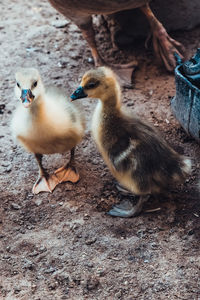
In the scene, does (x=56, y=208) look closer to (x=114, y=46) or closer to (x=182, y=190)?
(x=182, y=190)

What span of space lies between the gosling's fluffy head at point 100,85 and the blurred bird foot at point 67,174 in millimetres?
581

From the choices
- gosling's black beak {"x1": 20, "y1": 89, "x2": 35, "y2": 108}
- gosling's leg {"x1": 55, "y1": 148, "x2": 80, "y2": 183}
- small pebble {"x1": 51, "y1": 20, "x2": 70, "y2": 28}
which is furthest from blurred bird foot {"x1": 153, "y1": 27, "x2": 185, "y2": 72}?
gosling's black beak {"x1": 20, "y1": 89, "x2": 35, "y2": 108}

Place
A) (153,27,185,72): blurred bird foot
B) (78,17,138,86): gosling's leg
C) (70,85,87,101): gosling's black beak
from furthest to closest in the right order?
(153,27,185,72): blurred bird foot → (78,17,138,86): gosling's leg → (70,85,87,101): gosling's black beak

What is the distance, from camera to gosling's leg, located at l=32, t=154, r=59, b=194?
2721 millimetres

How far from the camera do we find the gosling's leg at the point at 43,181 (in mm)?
2721

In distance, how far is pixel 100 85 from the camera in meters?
2.38

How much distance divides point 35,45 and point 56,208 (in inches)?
73.5

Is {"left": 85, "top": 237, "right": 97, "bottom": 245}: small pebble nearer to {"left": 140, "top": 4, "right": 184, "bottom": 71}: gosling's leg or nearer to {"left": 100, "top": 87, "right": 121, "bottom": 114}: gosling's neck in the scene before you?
{"left": 100, "top": 87, "right": 121, "bottom": 114}: gosling's neck

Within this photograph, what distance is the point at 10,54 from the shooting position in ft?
12.7

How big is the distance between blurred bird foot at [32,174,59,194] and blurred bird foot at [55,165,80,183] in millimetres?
31

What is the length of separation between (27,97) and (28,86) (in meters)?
0.08

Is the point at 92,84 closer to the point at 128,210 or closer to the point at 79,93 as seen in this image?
the point at 79,93

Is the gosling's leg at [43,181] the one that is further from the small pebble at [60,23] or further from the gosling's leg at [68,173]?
the small pebble at [60,23]

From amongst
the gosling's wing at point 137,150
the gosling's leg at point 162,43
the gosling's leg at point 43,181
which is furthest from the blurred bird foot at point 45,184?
the gosling's leg at point 162,43
